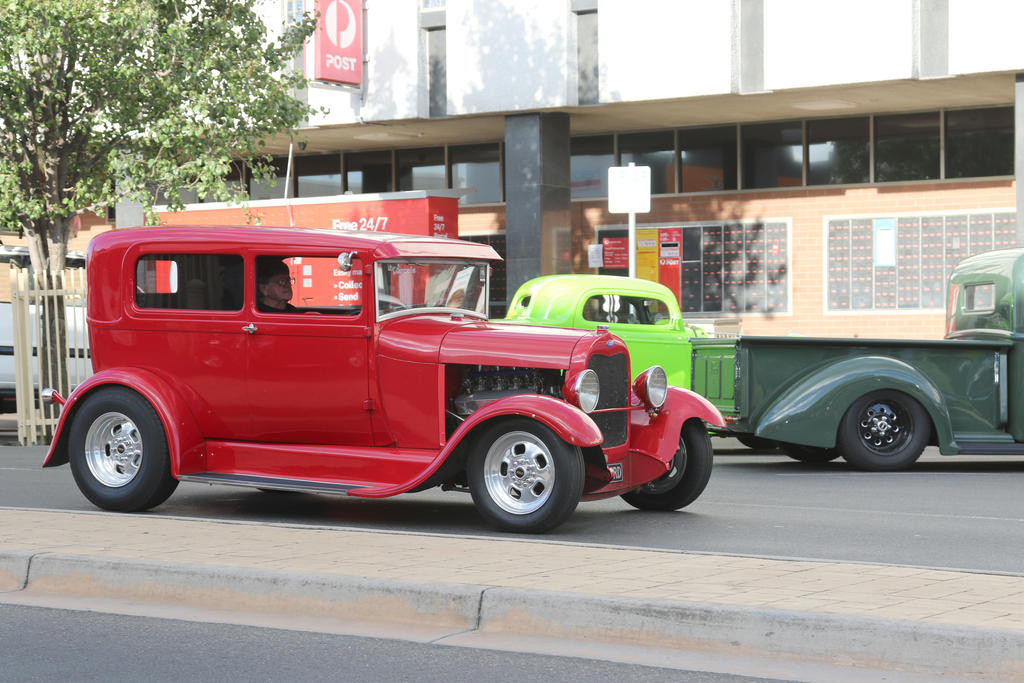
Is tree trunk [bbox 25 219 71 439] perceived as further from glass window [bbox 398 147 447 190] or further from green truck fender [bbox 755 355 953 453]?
glass window [bbox 398 147 447 190]

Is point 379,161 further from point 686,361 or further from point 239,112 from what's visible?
point 686,361

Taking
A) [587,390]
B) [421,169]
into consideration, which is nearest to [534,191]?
[421,169]

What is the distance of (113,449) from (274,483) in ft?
4.31

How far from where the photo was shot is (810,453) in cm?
1374

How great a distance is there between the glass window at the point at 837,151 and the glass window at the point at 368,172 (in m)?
8.33

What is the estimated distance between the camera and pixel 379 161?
27125 mm

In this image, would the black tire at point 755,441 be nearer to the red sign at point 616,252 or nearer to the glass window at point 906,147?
the glass window at point 906,147

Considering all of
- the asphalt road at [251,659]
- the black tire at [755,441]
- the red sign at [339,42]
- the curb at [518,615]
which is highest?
the red sign at [339,42]

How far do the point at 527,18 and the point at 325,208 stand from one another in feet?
15.6

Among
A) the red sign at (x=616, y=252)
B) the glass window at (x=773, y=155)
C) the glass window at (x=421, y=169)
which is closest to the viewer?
the glass window at (x=773, y=155)

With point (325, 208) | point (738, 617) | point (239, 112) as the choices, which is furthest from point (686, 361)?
point (325, 208)

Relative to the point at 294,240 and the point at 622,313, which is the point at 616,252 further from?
the point at 294,240

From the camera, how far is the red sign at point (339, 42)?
21953 millimetres

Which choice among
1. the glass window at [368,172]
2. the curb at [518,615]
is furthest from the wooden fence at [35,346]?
the glass window at [368,172]
